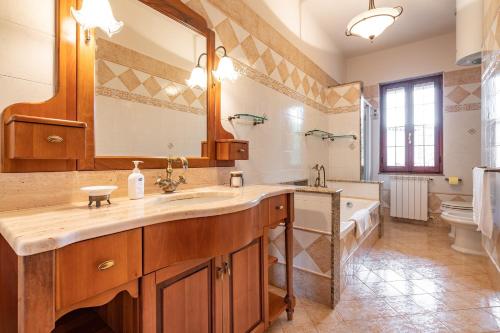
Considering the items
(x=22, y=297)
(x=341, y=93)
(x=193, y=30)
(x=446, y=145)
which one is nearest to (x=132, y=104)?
(x=193, y=30)

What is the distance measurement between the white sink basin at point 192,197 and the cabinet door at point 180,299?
37cm

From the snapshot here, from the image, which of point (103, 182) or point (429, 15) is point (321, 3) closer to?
point (429, 15)

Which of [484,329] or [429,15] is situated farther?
[429,15]

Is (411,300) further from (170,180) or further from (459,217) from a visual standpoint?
(170,180)

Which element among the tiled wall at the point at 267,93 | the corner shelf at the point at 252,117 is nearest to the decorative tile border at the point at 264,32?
the tiled wall at the point at 267,93

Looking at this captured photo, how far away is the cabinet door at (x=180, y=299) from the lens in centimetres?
81

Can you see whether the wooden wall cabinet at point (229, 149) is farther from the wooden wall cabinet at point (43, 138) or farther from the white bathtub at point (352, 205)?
the white bathtub at point (352, 205)

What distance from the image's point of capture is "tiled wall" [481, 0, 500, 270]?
192 cm

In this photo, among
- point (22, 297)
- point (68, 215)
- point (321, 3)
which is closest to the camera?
point (22, 297)

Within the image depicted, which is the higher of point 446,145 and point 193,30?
point 193,30

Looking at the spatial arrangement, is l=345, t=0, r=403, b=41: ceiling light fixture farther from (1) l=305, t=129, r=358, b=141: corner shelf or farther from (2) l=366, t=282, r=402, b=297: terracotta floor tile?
(2) l=366, t=282, r=402, b=297: terracotta floor tile

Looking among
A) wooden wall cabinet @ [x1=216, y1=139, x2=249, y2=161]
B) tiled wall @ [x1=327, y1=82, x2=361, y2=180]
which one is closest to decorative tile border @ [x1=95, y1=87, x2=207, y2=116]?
wooden wall cabinet @ [x1=216, y1=139, x2=249, y2=161]

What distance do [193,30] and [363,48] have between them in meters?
3.47

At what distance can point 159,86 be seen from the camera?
146 centimetres
